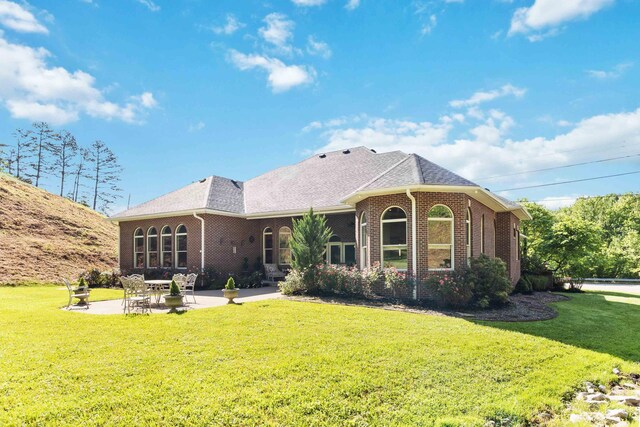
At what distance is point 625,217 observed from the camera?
4925cm

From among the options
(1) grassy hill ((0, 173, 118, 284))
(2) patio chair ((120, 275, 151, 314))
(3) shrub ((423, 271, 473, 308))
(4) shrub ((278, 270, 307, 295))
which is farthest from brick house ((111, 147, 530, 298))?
(2) patio chair ((120, 275, 151, 314))

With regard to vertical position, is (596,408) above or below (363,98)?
below

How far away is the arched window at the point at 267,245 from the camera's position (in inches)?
803

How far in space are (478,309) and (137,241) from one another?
1806cm

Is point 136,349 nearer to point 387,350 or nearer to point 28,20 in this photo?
point 387,350

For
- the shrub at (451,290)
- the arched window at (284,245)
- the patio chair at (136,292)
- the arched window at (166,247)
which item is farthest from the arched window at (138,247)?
the shrub at (451,290)

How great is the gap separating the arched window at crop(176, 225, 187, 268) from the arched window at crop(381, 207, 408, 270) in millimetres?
10922

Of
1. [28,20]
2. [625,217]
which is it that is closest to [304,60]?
[28,20]

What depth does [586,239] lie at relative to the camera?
79.9 feet

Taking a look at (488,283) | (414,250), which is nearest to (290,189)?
(414,250)

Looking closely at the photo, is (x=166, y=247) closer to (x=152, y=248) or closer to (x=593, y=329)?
(x=152, y=248)

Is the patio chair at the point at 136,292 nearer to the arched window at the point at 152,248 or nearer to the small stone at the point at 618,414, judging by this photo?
the arched window at the point at 152,248

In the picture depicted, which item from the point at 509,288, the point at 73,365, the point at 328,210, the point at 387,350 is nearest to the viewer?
the point at 73,365

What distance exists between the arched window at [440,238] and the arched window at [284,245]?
9.03 m
